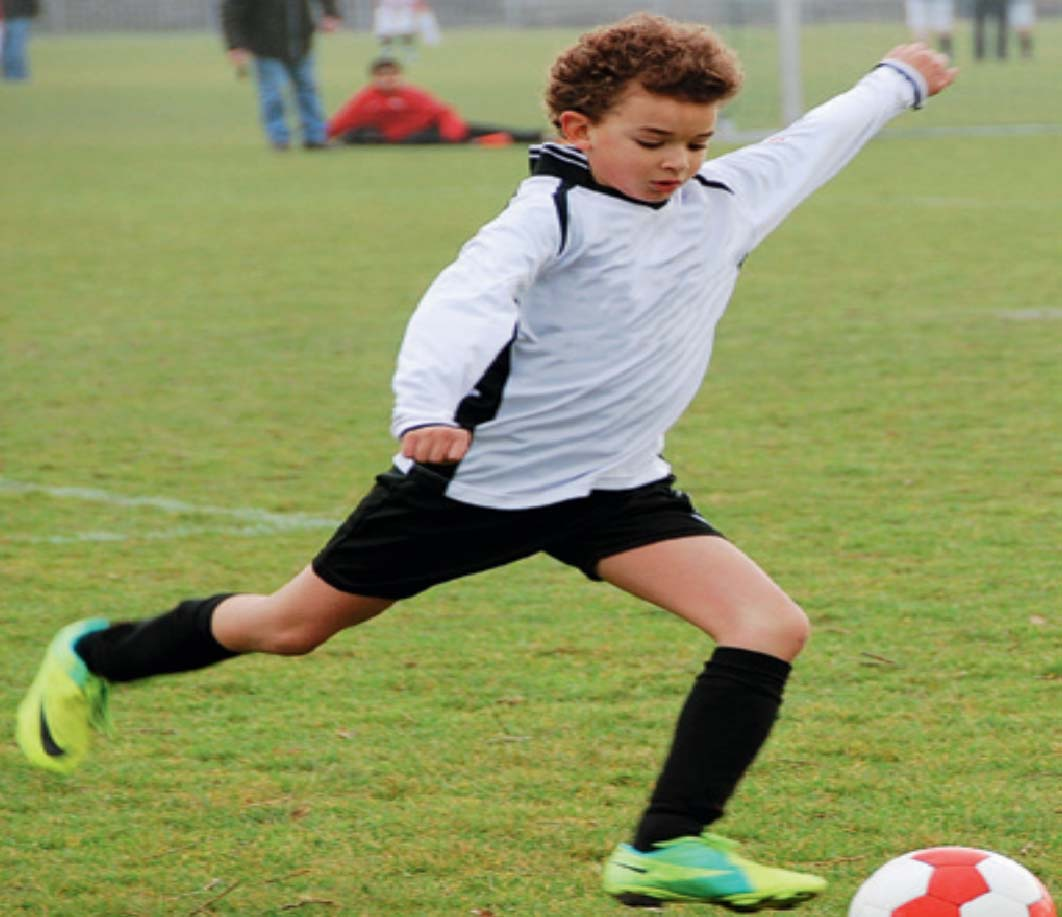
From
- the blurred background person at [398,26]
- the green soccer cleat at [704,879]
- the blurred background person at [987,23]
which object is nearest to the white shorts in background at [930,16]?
the blurred background person at [987,23]

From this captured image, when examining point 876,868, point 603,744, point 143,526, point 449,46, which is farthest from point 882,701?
point 449,46

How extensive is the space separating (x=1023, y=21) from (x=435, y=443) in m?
27.9

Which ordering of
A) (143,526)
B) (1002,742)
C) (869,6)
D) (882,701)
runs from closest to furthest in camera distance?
(1002,742) < (882,701) < (143,526) < (869,6)

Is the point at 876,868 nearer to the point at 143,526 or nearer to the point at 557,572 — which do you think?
the point at 557,572

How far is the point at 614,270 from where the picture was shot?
339 centimetres

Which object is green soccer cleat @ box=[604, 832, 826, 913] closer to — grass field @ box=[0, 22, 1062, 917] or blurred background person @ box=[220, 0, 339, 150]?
grass field @ box=[0, 22, 1062, 917]

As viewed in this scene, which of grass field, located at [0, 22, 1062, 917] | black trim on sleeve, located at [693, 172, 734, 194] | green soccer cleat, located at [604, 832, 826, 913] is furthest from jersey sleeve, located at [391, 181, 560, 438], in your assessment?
grass field, located at [0, 22, 1062, 917]

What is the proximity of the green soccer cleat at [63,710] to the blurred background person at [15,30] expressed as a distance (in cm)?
2987

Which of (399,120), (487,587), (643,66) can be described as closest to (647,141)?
(643,66)

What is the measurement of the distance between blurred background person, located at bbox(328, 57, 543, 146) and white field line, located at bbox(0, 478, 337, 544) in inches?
529

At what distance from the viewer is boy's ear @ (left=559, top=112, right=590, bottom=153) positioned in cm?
346

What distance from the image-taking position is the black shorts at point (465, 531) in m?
3.45

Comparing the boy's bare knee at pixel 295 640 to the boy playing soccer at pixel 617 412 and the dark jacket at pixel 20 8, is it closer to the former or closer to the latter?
the boy playing soccer at pixel 617 412

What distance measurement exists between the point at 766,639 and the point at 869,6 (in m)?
24.2
